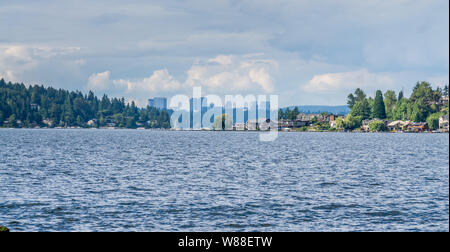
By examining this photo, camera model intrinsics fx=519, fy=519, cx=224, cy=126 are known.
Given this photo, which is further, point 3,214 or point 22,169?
point 22,169

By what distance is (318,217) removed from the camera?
124 feet

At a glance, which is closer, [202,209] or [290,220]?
[290,220]

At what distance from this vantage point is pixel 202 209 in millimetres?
40656

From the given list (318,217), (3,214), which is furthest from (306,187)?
(3,214)
